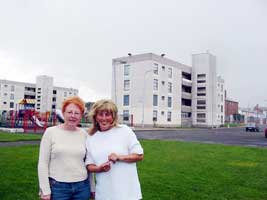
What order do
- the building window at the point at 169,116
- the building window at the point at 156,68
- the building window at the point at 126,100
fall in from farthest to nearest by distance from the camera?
1. the building window at the point at 169,116
2. the building window at the point at 126,100
3. the building window at the point at 156,68

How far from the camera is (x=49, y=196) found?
8.60 feet

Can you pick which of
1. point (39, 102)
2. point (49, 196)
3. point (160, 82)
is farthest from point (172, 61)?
point (49, 196)

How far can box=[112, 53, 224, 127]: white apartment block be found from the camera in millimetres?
49812

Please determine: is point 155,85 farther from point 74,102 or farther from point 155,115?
point 74,102

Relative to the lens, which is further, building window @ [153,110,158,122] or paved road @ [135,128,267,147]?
building window @ [153,110,158,122]

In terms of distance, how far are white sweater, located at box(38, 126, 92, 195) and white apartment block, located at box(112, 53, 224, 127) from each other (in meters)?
44.5

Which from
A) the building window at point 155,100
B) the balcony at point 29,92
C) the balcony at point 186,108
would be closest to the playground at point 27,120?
the building window at point 155,100

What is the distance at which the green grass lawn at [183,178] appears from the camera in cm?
565

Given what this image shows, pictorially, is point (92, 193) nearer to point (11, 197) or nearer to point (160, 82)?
point (11, 197)

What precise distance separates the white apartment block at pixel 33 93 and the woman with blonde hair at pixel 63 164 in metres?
82.4

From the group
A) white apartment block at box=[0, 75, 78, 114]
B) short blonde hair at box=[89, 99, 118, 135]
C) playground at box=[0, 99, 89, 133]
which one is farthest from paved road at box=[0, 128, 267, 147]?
white apartment block at box=[0, 75, 78, 114]

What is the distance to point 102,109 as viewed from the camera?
104 inches

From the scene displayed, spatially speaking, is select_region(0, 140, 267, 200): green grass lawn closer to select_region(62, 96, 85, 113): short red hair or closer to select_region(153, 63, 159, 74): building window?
select_region(62, 96, 85, 113): short red hair

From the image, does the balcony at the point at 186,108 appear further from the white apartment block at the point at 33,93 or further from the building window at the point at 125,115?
the white apartment block at the point at 33,93
